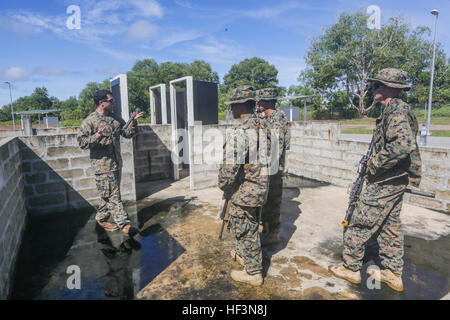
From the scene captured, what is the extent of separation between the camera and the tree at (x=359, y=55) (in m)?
30.1

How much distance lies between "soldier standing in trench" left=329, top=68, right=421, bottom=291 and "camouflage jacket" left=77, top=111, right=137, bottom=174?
3411 millimetres

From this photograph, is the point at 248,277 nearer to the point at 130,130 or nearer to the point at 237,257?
the point at 237,257

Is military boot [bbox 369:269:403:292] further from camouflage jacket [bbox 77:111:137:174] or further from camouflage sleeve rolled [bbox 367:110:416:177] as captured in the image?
camouflage jacket [bbox 77:111:137:174]

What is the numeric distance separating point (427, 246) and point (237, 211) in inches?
113

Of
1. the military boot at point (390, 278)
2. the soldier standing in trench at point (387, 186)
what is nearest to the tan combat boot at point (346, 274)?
the soldier standing in trench at point (387, 186)

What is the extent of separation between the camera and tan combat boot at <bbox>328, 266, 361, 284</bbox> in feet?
10.1

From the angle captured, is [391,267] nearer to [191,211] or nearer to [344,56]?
[191,211]

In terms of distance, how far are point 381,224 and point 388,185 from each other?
421mm

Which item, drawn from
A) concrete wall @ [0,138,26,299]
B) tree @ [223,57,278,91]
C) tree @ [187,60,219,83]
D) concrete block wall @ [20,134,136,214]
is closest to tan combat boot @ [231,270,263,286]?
concrete wall @ [0,138,26,299]

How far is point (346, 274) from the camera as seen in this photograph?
314cm

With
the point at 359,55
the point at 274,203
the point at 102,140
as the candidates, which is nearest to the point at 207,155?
the point at 102,140

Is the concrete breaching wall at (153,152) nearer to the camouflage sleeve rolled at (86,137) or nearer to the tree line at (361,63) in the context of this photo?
the camouflage sleeve rolled at (86,137)

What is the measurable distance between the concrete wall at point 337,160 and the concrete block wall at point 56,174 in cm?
500
